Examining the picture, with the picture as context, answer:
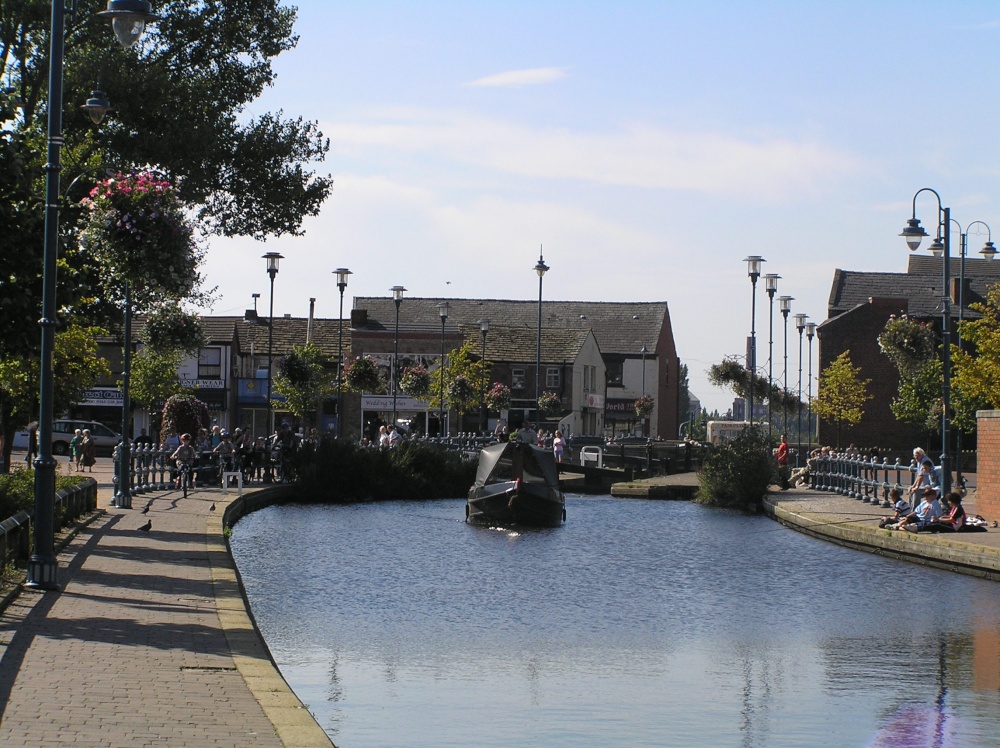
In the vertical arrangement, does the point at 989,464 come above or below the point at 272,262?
below

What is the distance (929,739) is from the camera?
34.2 ft

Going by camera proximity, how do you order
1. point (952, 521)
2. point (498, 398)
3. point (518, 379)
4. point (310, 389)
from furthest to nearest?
point (518, 379) < point (310, 389) < point (498, 398) < point (952, 521)

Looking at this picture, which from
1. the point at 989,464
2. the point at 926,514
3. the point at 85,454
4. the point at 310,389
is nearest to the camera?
the point at 926,514

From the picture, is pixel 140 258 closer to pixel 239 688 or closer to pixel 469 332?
pixel 239 688


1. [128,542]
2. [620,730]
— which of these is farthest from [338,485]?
[620,730]

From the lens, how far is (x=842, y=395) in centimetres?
6631

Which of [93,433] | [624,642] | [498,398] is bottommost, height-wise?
[624,642]

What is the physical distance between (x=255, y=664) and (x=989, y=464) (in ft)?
66.5

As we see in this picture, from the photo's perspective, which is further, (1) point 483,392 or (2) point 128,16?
(1) point 483,392

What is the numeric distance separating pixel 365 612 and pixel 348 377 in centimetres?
3628

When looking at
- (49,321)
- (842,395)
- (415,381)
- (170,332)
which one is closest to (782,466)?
(415,381)

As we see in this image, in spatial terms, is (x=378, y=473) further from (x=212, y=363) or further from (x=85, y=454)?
(x=212, y=363)

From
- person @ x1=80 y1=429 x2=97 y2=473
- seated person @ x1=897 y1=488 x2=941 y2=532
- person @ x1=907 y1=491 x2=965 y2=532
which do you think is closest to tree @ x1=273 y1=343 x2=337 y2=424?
person @ x1=80 y1=429 x2=97 y2=473

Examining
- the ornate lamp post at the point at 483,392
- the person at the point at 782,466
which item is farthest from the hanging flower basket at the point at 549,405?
the person at the point at 782,466
